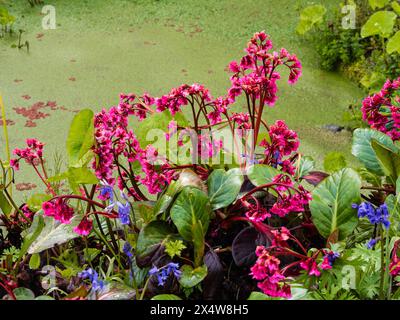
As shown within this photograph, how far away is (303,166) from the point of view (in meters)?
1.44

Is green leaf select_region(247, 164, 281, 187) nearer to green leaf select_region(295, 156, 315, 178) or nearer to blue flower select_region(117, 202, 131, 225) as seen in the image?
green leaf select_region(295, 156, 315, 178)

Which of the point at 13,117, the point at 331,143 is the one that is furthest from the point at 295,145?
the point at 13,117

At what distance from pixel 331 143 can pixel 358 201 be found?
4.27 feet

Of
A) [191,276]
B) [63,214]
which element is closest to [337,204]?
[191,276]

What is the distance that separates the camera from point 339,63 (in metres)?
3.02

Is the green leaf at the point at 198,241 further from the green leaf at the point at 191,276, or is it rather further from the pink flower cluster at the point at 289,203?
the pink flower cluster at the point at 289,203

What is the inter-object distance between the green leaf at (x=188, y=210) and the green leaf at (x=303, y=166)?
294mm

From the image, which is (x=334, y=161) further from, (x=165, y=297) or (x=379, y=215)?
(x=165, y=297)

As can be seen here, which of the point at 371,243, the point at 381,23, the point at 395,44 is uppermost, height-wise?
the point at 381,23

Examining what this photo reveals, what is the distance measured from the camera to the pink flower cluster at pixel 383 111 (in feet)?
4.99

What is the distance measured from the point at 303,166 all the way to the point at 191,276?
42cm

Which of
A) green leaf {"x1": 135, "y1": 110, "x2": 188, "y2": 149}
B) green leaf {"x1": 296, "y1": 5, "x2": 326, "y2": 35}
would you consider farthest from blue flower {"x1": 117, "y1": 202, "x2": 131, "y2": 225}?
green leaf {"x1": 296, "y1": 5, "x2": 326, "y2": 35}

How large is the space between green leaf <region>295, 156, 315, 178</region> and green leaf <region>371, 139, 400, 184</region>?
157 mm
